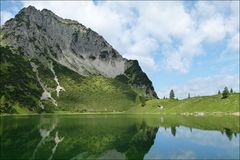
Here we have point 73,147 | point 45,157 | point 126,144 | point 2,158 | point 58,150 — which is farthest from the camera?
point 126,144

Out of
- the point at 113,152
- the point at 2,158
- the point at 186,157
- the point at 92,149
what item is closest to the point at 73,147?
the point at 92,149

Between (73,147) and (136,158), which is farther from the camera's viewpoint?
(73,147)

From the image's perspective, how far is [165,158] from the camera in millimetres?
53062

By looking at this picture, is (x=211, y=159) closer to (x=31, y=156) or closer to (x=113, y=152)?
(x=113, y=152)

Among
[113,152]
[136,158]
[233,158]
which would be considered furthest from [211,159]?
[113,152]

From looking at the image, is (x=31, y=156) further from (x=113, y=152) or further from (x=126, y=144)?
(x=126, y=144)

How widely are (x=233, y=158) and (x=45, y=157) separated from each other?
27.9m

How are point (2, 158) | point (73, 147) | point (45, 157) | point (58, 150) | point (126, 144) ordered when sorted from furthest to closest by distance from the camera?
point (126, 144) < point (73, 147) < point (58, 150) < point (45, 157) < point (2, 158)

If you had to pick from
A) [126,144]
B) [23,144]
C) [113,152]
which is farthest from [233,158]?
[23,144]

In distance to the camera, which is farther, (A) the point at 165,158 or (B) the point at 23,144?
(B) the point at 23,144

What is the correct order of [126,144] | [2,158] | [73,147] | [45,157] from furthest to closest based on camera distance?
[126,144]
[73,147]
[45,157]
[2,158]

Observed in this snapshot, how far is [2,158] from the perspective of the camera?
49.0 metres

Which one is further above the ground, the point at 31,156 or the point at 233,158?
the point at 233,158

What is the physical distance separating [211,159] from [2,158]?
30165 millimetres
